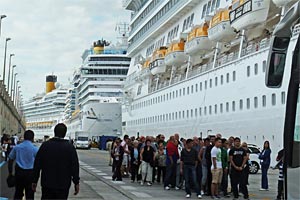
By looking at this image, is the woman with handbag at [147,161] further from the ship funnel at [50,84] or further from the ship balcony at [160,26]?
the ship funnel at [50,84]

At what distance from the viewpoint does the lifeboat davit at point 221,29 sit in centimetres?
3369

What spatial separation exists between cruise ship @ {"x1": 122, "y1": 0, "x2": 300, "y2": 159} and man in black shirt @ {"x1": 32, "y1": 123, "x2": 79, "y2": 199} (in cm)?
1792

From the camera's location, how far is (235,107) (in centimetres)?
3048

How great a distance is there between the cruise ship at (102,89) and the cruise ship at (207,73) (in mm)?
13636

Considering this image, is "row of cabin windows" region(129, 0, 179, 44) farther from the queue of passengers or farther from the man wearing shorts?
the man wearing shorts

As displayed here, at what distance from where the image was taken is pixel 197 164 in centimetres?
1547

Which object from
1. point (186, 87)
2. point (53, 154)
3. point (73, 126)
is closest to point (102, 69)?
point (73, 126)

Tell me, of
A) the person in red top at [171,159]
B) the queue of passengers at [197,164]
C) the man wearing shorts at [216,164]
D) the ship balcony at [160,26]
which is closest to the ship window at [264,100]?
the queue of passengers at [197,164]

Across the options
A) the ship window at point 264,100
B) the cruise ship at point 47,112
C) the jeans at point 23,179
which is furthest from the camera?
the cruise ship at point 47,112

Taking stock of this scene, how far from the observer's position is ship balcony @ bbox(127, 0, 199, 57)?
46.6 meters

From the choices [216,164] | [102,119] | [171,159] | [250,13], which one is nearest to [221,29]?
[250,13]

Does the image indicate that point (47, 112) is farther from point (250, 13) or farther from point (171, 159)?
point (171, 159)

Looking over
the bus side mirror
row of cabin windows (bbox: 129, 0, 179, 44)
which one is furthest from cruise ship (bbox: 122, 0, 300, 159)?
the bus side mirror

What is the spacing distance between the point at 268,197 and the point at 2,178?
726 centimetres
